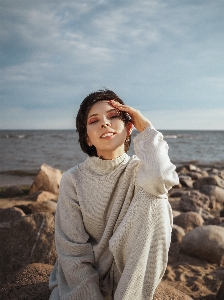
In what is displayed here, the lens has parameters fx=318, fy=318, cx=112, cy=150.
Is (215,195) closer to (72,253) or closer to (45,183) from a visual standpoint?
(45,183)

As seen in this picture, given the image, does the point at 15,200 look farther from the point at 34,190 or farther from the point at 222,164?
the point at 222,164

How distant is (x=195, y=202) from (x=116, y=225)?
232 inches

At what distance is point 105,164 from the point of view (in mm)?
2266

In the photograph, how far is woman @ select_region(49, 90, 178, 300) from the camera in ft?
6.46

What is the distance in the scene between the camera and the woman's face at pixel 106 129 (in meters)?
2.21

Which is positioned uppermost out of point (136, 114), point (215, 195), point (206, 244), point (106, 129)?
point (136, 114)

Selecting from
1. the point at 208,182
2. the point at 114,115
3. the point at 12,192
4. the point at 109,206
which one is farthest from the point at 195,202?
the point at 114,115

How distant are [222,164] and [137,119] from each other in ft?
60.9

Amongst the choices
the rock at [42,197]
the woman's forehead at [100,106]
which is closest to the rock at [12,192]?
the rock at [42,197]

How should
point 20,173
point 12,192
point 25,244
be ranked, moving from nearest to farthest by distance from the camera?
point 25,244 < point 12,192 < point 20,173

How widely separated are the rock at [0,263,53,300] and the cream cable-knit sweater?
28 cm

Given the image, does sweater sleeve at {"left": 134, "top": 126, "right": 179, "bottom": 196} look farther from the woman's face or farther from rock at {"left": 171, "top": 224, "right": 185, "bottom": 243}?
rock at {"left": 171, "top": 224, "right": 185, "bottom": 243}

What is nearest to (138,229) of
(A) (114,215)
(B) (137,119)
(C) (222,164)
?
(A) (114,215)

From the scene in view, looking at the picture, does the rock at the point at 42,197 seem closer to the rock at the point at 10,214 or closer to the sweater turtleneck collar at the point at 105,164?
the rock at the point at 10,214
